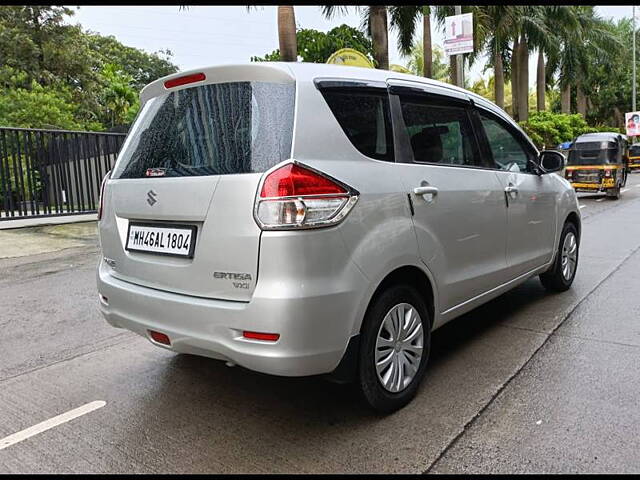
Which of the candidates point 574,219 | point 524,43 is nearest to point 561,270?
point 574,219

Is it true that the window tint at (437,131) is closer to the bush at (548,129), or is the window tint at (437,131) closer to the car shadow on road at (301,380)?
the car shadow on road at (301,380)

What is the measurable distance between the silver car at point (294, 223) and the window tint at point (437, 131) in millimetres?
18

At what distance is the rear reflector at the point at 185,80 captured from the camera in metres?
2.90

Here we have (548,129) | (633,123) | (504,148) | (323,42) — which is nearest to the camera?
(504,148)

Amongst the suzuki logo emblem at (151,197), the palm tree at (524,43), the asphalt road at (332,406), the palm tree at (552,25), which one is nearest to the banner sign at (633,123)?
the palm tree at (552,25)

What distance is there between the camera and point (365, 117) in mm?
2996

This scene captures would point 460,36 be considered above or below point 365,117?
above

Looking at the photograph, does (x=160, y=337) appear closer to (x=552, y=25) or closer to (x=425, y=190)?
(x=425, y=190)

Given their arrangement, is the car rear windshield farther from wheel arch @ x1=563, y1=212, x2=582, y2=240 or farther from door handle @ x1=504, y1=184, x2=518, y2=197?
wheel arch @ x1=563, y1=212, x2=582, y2=240

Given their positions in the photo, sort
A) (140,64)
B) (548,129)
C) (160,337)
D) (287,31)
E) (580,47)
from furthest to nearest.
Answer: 1. (140,64)
2. (580,47)
3. (548,129)
4. (287,31)
5. (160,337)

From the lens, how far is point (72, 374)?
3.69 meters

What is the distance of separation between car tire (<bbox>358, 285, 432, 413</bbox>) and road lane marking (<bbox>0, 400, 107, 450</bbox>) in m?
1.64

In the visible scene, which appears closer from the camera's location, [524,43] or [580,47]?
[524,43]

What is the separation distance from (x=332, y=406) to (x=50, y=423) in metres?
1.59
